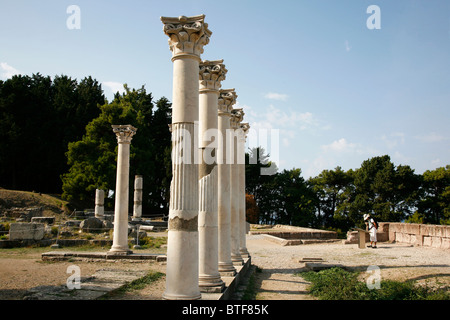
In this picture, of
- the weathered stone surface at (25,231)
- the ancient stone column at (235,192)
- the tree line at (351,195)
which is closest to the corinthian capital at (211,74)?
the ancient stone column at (235,192)

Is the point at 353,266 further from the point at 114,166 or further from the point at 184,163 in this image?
the point at 114,166

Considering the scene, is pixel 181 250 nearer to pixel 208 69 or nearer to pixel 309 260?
pixel 208 69

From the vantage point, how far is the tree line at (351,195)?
4578cm

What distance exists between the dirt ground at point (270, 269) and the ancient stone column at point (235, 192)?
3.64ft

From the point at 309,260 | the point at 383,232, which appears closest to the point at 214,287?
the point at 309,260

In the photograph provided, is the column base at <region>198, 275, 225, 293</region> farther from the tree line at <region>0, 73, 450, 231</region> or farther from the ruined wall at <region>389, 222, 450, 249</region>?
the tree line at <region>0, 73, 450, 231</region>

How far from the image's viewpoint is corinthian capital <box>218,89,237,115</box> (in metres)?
11.5

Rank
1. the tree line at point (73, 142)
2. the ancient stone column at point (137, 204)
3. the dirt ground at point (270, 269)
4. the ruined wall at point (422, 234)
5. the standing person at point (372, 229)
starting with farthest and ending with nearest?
the tree line at point (73, 142) → the ancient stone column at point (137, 204) → the standing person at point (372, 229) → the ruined wall at point (422, 234) → the dirt ground at point (270, 269)

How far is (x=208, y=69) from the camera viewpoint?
9469mm

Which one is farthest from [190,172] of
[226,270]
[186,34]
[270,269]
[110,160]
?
[110,160]

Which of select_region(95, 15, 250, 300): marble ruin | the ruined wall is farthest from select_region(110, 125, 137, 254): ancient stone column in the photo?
the ruined wall

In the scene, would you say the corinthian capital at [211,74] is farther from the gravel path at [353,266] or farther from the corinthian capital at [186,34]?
the gravel path at [353,266]
